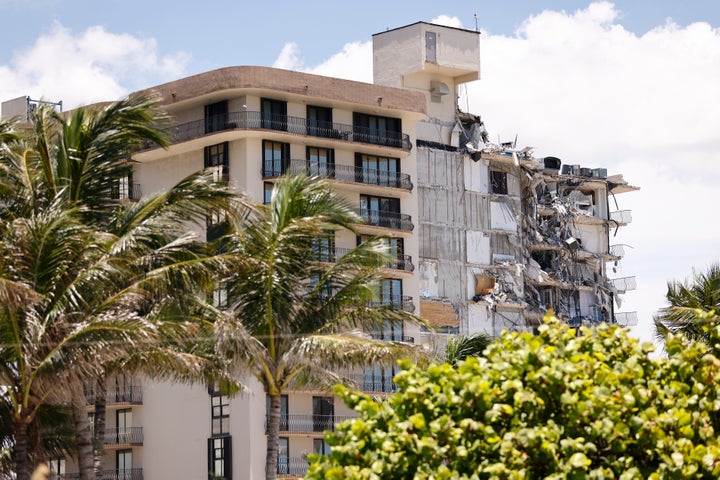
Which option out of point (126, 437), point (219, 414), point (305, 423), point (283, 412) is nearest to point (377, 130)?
point (283, 412)

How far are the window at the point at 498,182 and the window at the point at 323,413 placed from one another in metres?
23.7

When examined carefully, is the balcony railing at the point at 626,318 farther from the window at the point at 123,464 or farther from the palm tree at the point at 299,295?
the palm tree at the point at 299,295

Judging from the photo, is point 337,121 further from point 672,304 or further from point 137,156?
point 672,304

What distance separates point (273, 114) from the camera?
72.6m

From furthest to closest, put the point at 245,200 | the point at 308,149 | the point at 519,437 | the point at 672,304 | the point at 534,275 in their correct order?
the point at 534,275, the point at 308,149, the point at 672,304, the point at 245,200, the point at 519,437

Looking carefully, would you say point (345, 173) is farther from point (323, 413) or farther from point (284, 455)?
point (284, 455)

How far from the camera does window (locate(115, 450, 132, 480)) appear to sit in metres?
72.1

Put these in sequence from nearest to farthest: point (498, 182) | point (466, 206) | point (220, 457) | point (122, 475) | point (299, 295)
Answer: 1. point (299, 295)
2. point (220, 457)
3. point (122, 475)
4. point (466, 206)
5. point (498, 182)

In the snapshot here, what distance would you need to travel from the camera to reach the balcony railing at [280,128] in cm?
7169

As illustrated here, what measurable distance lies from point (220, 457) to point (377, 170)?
16.6m

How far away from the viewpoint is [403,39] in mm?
86500

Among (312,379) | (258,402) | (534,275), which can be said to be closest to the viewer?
(312,379)

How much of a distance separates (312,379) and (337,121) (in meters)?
37.8

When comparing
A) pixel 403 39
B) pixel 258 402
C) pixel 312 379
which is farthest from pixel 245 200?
pixel 403 39
